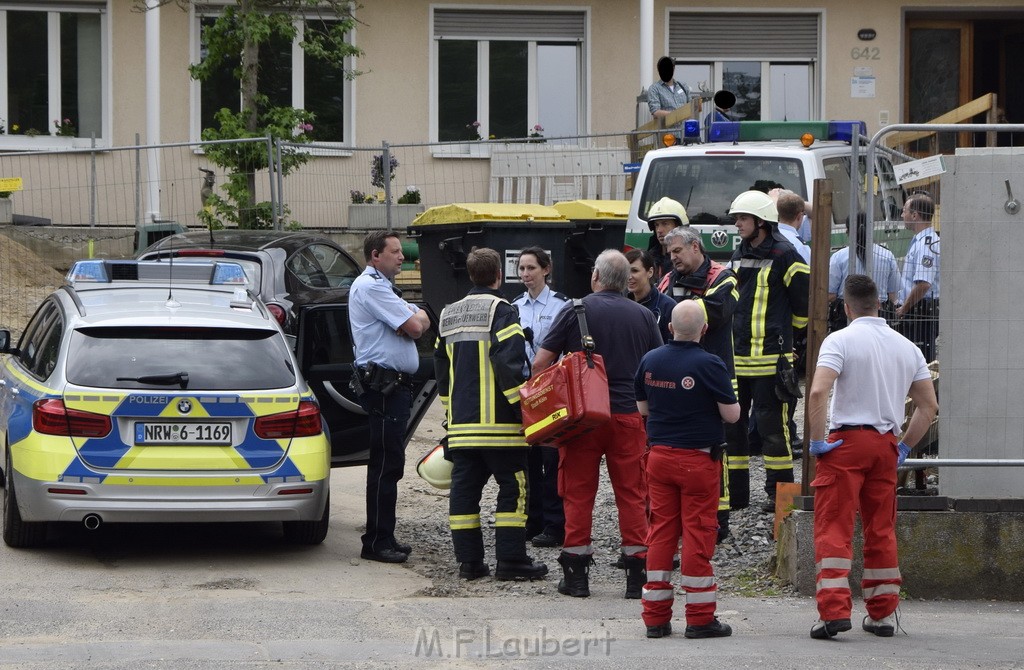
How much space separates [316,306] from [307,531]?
1.59m

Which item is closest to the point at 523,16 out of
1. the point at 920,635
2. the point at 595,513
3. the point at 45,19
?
the point at 45,19

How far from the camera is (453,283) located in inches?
559

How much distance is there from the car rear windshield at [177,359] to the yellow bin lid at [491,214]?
5.92 m

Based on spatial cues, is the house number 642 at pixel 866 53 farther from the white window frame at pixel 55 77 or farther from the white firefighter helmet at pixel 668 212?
Answer: the white firefighter helmet at pixel 668 212

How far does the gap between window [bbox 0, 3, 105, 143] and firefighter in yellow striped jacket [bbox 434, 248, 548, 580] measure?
13.8 meters

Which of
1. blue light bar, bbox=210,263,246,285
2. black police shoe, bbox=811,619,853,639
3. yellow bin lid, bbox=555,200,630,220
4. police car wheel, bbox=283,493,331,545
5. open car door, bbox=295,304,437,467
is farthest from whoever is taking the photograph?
yellow bin lid, bbox=555,200,630,220

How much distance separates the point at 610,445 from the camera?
7371 mm

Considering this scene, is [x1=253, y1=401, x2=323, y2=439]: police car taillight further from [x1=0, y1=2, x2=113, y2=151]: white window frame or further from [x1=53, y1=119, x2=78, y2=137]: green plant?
[x1=53, y1=119, x2=78, y2=137]: green plant

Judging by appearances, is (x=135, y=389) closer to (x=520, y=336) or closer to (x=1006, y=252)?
(x=520, y=336)

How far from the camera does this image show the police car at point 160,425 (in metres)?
7.53

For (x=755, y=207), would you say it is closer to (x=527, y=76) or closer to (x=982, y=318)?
(x=982, y=318)

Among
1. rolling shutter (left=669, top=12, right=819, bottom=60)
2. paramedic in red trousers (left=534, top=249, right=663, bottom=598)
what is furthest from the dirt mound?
rolling shutter (left=669, top=12, right=819, bottom=60)

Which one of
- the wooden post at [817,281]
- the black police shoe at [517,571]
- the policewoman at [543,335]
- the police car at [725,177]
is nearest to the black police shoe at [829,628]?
the wooden post at [817,281]

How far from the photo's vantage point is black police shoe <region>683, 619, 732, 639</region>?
6496 mm
